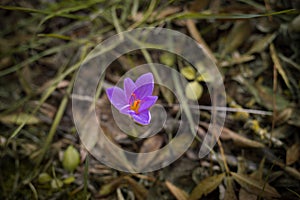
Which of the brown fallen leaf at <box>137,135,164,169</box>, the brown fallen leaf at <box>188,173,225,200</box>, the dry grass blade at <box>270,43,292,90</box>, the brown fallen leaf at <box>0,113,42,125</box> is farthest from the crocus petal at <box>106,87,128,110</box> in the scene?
the dry grass blade at <box>270,43,292,90</box>

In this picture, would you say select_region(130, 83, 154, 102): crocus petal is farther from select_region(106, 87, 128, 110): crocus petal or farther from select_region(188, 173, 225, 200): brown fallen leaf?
select_region(188, 173, 225, 200): brown fallen leaf

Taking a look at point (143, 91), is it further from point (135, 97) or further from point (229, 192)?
point (229, 192)

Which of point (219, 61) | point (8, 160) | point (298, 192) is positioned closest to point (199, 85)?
point (219, 61)

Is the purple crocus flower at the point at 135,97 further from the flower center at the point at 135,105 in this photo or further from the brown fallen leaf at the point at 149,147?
the brown fallen leaf at the point at 149,147

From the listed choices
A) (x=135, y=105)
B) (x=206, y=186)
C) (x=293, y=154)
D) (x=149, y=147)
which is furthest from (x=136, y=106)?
(x=293, y=154)

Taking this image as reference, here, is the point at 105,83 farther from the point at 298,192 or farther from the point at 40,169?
the point at 298,192

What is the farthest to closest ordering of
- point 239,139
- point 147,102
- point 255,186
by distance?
point 239,139
point 255,186
point 147,102

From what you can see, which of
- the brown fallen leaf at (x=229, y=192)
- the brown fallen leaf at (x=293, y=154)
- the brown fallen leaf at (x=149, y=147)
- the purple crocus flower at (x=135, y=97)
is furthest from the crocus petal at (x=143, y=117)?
the brown fallen leaf at (x=293, y=154)

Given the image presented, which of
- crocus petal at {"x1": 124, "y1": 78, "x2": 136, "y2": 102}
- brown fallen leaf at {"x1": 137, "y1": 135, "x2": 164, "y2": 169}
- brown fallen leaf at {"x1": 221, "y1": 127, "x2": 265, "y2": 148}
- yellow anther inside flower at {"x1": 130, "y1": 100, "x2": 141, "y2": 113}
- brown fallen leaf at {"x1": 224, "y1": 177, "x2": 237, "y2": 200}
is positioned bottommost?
brown fallen leaf at {"x1": 224, "y1": 177, "x2": 237, "y2": 200}
